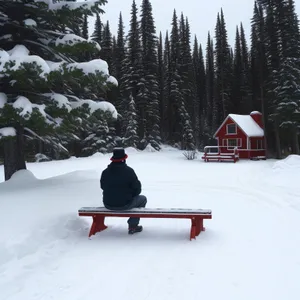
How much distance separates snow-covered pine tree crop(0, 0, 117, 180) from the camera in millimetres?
7148

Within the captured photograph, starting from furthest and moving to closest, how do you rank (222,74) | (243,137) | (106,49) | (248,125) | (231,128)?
(222,74) → (106,49) → (231,128) → (248,125) → (243,137)

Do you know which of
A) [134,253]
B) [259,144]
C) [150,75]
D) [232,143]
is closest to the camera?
[134,253]

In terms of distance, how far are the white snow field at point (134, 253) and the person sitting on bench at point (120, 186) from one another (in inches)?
23.8

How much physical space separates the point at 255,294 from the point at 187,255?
142 cm

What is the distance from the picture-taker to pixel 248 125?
31.8 metres

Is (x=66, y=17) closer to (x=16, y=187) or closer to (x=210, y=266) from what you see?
(x=16, y=187)

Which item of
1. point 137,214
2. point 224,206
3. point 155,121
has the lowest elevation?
point 224,206

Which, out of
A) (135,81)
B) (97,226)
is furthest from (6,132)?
(135,81)

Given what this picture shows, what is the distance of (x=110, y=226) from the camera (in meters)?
6.73

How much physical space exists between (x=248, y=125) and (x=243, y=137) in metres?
1.84

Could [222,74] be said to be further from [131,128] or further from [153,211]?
[153,211]

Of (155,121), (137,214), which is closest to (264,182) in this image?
(137,214)

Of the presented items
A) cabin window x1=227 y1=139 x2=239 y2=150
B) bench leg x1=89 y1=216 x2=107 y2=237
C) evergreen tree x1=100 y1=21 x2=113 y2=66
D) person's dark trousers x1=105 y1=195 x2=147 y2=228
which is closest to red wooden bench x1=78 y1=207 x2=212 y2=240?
bench leg x1=89 y1=216 x2=107 y2=237

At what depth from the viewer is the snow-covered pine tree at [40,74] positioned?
7.15m
